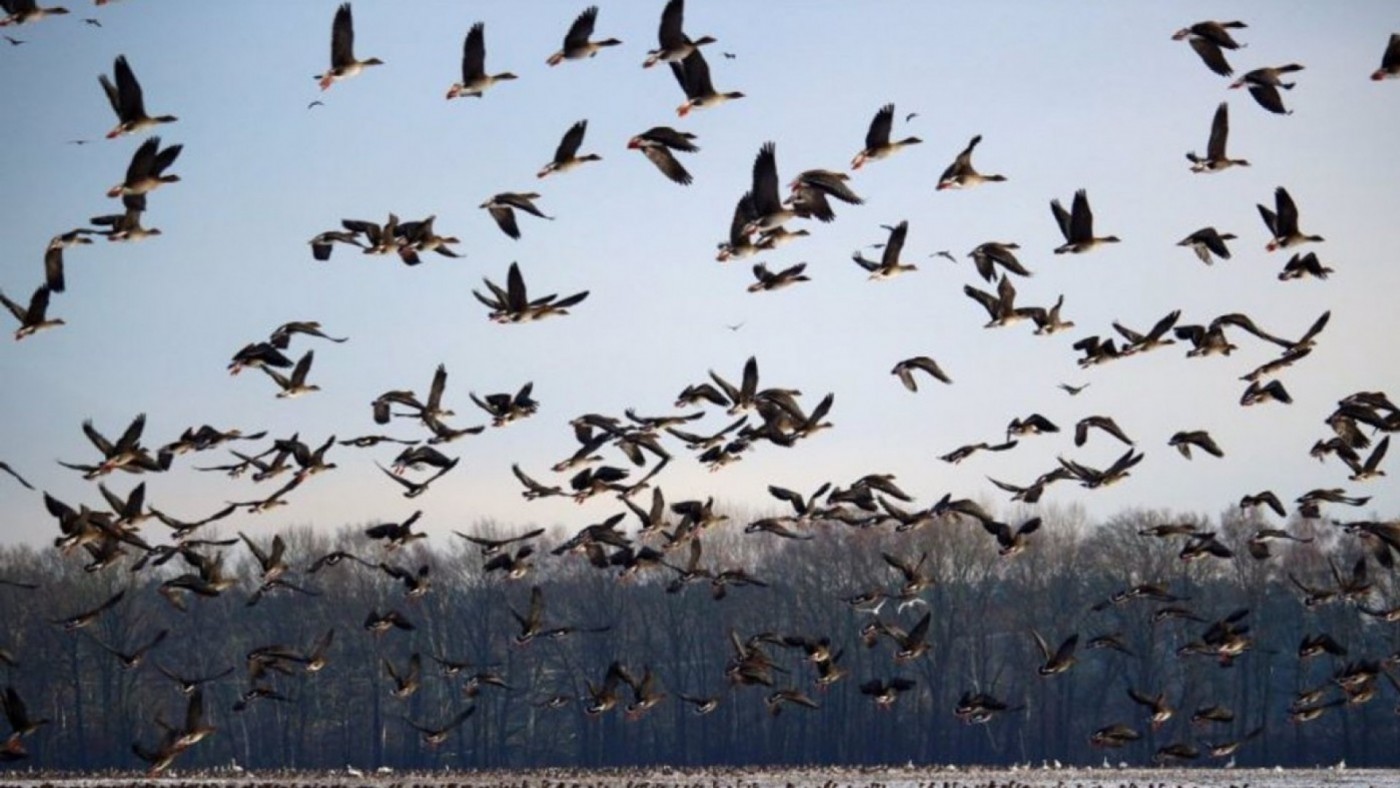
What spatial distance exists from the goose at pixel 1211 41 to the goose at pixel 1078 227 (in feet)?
11.6

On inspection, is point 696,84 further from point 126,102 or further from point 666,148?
point 126,102

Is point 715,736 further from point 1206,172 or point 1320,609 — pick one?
point 1206,172

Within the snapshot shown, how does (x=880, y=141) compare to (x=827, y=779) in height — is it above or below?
above

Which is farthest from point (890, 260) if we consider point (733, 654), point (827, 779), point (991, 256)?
point (733, 654)

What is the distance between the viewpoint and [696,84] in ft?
94.6

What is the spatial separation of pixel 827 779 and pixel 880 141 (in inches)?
1586

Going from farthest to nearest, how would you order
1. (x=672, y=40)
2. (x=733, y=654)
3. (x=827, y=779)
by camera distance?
1. (x=733, y=654)
2. (x=827, y=779)
3. (x=672, y=40)

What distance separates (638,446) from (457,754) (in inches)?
2790

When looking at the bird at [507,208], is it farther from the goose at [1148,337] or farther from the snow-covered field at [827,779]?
the snow-covered field at [827,779]

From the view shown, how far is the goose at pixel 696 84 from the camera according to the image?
94.1 feet

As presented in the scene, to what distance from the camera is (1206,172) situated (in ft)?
99.5

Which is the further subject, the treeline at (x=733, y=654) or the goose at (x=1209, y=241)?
the treeline at (x=733, y=654)

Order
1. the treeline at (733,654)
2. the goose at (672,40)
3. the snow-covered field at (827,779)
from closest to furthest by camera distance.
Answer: the goose at (672,40) < the snow-covered field at (827,779) < the treeline at (733,654)

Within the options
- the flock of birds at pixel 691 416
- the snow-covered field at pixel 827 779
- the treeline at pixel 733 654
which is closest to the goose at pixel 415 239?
the flock of birds at pixel 691 416
